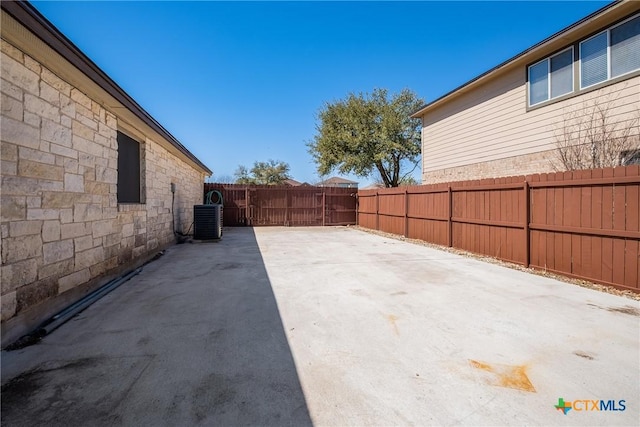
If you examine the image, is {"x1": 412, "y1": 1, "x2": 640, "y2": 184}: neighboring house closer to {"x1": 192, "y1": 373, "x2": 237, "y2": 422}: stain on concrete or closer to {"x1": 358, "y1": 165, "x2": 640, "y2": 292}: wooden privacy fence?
{"x1": 358, "y1": 165, "x2": 640, "y2": 292}: wooden privacy fence

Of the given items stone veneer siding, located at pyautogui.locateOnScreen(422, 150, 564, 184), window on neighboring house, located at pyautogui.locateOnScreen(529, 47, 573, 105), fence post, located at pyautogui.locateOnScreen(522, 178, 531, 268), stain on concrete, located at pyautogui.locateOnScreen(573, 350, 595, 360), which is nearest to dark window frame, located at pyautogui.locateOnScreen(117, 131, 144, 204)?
stain on concrete, located at pyautogui.locateOnScreen(573, 350, 595, 360)

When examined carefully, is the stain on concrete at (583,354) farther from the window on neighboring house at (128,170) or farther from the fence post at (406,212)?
the fence post at (406,212)

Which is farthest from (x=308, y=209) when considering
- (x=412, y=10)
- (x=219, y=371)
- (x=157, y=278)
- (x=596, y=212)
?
(x=219, y=371)

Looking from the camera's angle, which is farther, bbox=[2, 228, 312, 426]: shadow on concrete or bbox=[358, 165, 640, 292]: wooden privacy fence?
bbox=[358, 165, 640, 292]: wooden privacy fence

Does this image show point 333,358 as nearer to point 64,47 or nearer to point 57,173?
point 57,173

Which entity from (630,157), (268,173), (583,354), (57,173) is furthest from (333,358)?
(268,173)

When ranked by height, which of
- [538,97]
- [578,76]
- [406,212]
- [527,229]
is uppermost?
[578,76]

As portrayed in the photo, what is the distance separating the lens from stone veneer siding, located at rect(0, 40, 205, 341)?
8.01 feet

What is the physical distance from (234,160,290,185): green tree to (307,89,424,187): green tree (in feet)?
43.2

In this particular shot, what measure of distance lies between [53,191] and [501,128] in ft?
32.5

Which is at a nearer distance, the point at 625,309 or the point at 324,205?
the point at 625,309

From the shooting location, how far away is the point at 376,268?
5.31m

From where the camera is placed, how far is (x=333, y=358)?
2.22m

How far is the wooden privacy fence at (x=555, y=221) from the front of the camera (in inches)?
157
